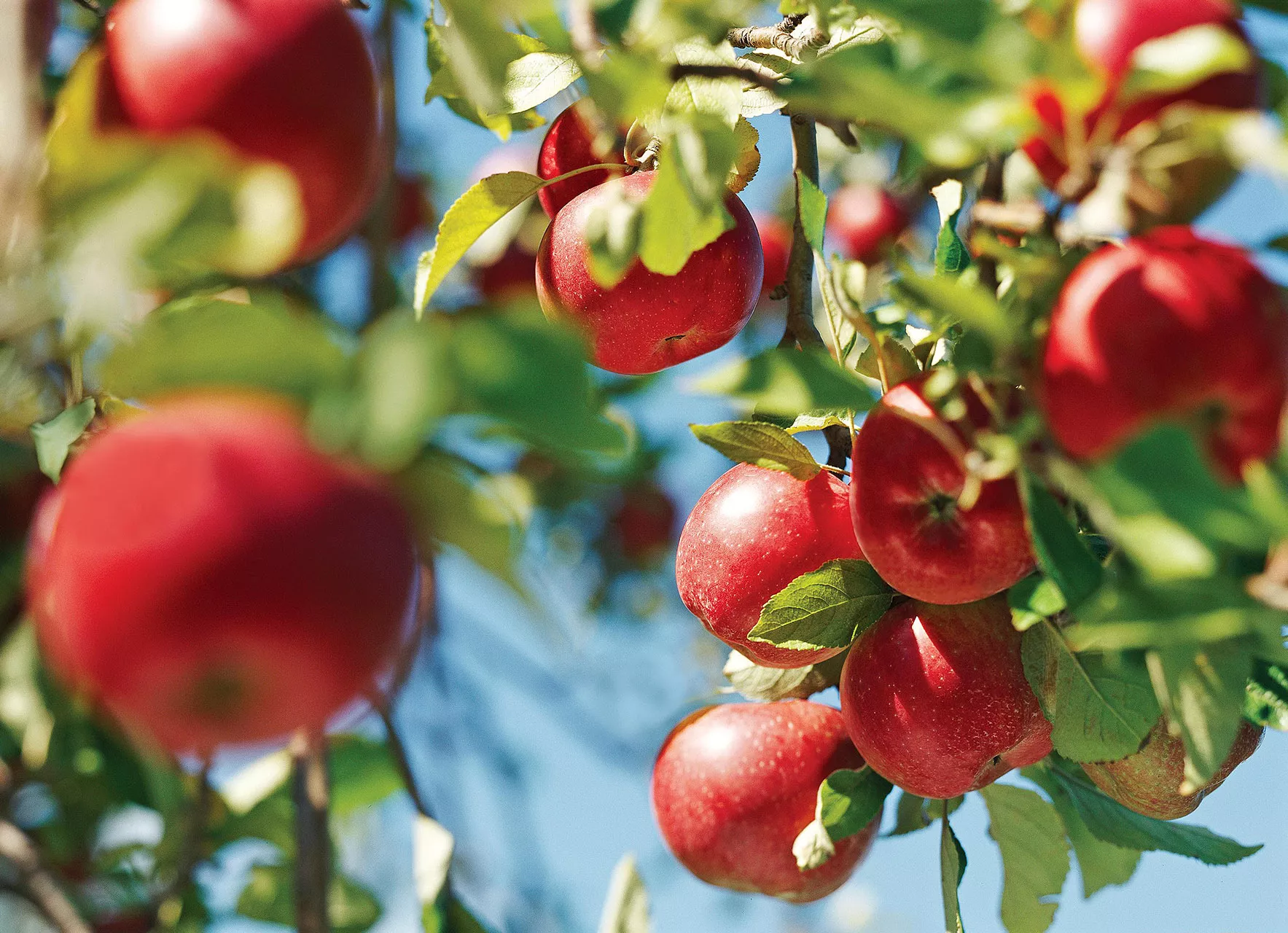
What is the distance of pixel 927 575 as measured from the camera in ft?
3.05

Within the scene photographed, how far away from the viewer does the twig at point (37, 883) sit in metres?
0.86

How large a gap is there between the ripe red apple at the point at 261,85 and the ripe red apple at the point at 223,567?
25 cm

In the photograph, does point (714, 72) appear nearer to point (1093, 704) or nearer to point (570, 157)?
point (570, 157)

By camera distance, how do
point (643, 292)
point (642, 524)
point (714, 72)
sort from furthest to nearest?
point (642, 524) < point (643, 292) < point (714, 72)

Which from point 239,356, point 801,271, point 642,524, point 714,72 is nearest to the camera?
point 239,356

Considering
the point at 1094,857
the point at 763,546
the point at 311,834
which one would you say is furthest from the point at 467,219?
the point at 1094,857

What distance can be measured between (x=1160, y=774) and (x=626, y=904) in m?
0.55

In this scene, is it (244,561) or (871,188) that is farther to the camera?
(871,188)

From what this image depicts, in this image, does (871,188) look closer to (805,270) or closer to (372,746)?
(805,270)

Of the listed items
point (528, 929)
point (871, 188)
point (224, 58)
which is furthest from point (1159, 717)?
point (871, 188)

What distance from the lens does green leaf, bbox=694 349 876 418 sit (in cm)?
73

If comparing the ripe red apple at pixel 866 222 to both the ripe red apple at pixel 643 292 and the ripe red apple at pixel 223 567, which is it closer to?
the ripe red apple at pixel 643 292

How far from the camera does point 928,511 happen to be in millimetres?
910

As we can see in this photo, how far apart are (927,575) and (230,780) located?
1069 mm
